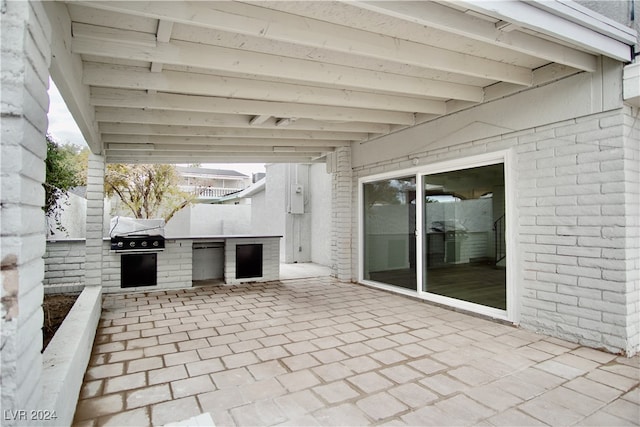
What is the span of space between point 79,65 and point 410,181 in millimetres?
4073

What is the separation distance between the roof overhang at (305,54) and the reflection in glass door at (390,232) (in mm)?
1300

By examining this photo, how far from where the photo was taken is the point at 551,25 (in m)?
2.42

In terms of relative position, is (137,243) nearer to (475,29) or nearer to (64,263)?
(64,263)

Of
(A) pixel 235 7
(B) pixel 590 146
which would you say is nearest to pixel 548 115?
(B) pixel 590 146

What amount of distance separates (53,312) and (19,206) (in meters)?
3.31

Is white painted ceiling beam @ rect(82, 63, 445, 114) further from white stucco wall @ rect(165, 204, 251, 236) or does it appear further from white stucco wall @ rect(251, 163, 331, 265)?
white stucco wall @ rect(165, 204, 251, 236)

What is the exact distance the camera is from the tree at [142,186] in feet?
30.0

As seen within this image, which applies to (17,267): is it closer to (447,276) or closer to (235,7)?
(235,7)

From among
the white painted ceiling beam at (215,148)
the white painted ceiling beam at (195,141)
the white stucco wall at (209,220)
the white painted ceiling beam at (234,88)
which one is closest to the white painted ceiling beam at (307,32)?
the white painted ceiling beam at (234,88)

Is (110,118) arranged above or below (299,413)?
above

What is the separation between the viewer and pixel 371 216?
19.8 feet

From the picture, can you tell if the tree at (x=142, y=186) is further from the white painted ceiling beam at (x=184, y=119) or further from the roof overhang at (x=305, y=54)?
the white painted ceiling beam at (x=184, y=119)

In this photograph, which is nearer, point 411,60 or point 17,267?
point 17,267

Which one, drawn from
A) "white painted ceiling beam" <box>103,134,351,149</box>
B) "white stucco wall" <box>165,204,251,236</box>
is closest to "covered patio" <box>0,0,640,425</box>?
"white painted ceiling beam" <box>103,134,351,149</box>
